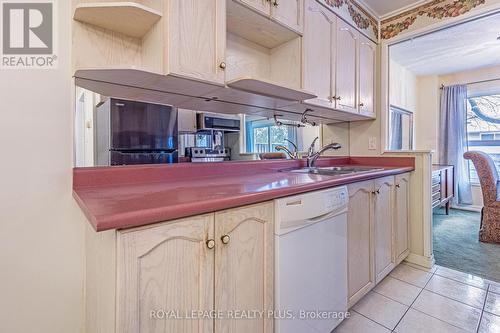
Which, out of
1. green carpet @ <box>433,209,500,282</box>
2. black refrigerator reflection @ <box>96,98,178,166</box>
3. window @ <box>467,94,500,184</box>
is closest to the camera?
black refrigerator reflection @ <box>96,98,178,166</box>

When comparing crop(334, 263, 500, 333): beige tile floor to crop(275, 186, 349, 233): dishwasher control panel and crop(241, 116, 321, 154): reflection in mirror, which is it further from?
crop(241, 116, 321, 154): reflection in mirror

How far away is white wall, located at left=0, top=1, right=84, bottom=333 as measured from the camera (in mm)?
889

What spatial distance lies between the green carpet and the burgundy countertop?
126 cm

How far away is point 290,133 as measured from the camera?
2100 millimetres

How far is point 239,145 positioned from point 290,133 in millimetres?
621

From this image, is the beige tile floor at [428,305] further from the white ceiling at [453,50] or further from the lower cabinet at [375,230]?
the white ceiling at [453,50]

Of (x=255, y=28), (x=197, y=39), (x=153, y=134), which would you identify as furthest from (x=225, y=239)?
(x=255, y=28)

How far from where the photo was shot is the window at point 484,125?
3929 millimetres

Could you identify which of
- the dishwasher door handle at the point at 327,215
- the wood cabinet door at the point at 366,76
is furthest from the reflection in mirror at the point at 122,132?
the wood cabinet door at the point at 366,76

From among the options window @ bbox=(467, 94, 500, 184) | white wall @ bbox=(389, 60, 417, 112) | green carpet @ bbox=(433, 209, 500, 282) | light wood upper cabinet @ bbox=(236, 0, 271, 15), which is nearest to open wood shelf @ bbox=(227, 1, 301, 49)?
light wood upper cabinet @ bbox=(236, 0, 271, 15)

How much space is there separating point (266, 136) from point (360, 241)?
0.95 m

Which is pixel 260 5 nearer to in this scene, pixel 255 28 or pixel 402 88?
pixel 255 28

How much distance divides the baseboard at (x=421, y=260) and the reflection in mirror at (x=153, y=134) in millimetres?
1698

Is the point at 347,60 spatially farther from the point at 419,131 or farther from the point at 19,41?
the point at 419,131
